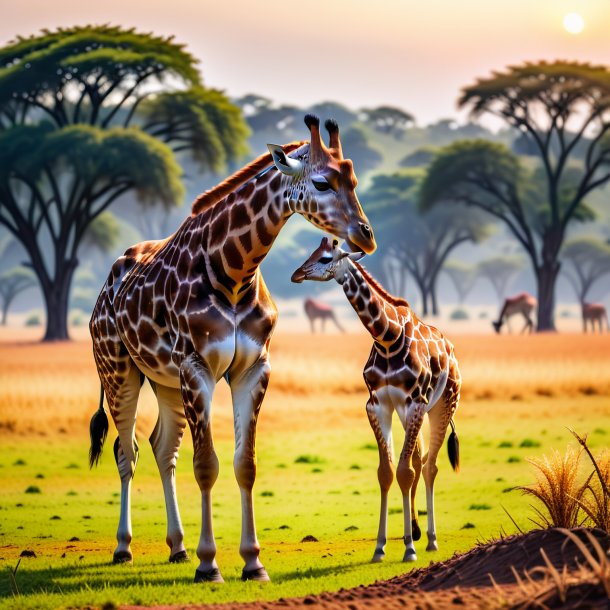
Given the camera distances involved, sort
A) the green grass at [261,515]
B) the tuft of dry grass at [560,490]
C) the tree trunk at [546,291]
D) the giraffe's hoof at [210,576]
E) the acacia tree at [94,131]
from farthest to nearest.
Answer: the tree trunk at [546,291]
the acacia tree at [94,131]
the green grass at [261,515]
the giraffe's hoof at [210,576]
the tuft of dry grass at [560,490]

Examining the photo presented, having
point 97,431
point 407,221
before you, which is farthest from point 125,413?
point 407,221

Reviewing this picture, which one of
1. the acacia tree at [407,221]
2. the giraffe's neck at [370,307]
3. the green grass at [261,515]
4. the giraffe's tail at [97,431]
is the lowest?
the green grass at [261,515]

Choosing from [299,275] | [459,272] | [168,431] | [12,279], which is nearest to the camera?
[299,275]

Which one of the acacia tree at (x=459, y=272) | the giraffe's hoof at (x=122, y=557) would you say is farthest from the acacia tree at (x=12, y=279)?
the giraffe's hoof at (x=122, y=557)

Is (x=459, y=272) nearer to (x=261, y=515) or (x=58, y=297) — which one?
(x=58, y=297)

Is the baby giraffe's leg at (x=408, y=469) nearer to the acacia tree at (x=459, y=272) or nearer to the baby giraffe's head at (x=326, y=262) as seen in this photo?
the baby giraffe's head at (x=326, y=262)

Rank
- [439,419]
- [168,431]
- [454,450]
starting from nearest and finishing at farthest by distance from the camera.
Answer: [168,431] < [439,419] < [454,450]

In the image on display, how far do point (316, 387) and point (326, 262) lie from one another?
14.2 meters

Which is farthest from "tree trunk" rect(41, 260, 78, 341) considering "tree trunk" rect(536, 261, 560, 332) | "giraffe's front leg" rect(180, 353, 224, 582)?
"giraffe's front leg" rect(180, 353, 224, 582)

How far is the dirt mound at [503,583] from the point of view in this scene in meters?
5.96

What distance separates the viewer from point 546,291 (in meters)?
42.0

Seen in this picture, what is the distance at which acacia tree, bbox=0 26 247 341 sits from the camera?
32.2 metres

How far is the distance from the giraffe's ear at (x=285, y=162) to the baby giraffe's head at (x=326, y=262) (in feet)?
3.91

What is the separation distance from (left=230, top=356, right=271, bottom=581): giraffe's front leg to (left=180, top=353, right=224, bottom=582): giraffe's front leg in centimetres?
19
